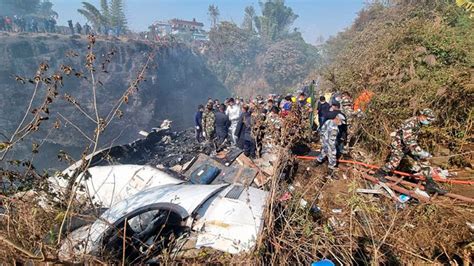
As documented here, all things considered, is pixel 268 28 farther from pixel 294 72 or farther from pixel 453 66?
pixel 453 66

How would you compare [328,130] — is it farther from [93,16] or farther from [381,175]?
[93,16]

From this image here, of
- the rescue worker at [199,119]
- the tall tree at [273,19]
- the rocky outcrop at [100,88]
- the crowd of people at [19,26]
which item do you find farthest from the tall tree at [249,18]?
the rescue worker at [199,119]

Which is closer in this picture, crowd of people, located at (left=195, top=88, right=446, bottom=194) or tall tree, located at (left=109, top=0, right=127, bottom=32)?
crowd of people, located at (left=195, top=88, right=446, bottom=194)

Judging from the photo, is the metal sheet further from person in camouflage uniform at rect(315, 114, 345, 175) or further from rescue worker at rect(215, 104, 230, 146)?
rescue worker at rect(215, 104, 230, 146)

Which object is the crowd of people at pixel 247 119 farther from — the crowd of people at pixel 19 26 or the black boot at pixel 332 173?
the crowd of people at pixel 19 26

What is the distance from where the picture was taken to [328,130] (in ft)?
20.6

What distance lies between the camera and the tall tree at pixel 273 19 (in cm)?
5747

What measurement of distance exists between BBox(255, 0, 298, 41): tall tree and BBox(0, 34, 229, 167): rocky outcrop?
70.1ft

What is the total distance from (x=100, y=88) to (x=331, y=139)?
97.3 ft

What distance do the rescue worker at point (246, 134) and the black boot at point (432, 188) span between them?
3661mm

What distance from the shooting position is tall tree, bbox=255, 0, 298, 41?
57.5 meters

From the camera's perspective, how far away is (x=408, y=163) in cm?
629

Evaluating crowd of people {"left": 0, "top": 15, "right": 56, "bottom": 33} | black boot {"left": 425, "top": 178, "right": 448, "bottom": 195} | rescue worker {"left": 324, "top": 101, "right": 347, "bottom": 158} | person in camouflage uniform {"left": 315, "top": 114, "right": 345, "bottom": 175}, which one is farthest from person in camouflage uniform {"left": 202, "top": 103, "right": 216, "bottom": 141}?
crowd of people {"left": 0, "top": 15, "right": 56, "bottom": 33}

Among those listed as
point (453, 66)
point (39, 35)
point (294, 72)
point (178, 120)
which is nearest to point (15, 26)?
point (39, 35)
